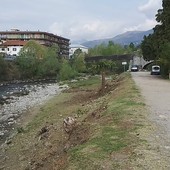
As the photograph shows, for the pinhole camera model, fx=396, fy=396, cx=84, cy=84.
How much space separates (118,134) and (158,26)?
4658 centimetres

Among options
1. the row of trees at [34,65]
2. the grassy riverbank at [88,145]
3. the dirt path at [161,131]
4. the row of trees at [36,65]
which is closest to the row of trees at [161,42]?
Result: the dirt path at [161,131]

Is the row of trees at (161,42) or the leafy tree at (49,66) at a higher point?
the row of trees at (161,42)

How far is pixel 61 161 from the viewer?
45.9 ft

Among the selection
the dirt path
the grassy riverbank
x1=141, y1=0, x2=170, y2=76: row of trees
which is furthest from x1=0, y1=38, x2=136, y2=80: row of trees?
the grassy riverbank

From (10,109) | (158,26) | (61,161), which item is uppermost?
(158,26)

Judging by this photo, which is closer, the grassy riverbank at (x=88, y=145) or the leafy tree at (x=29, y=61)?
the grassy riverbank at (x=88, y=145)

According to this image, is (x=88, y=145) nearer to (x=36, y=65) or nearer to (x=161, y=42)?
(x=161, y=42)

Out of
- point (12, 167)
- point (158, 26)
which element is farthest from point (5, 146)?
point (158, 26)

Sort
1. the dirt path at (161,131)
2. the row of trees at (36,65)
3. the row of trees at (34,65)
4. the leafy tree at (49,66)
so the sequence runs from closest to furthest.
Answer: the dirt path at (161,131)
the row of trees at (34,65)
the row of trees at (36,65)
the leafy tree at (49,66)

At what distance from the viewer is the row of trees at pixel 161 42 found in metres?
53.9

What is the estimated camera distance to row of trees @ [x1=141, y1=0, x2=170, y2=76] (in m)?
53.9

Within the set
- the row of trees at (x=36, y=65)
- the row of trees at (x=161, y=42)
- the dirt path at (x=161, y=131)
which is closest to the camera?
the dirt path at (x=161, y=131)

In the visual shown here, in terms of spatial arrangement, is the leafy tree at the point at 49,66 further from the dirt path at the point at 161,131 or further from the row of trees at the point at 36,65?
the dirt path at the point at 161,131

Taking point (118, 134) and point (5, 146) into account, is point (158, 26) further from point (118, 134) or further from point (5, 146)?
point (118, 134)
